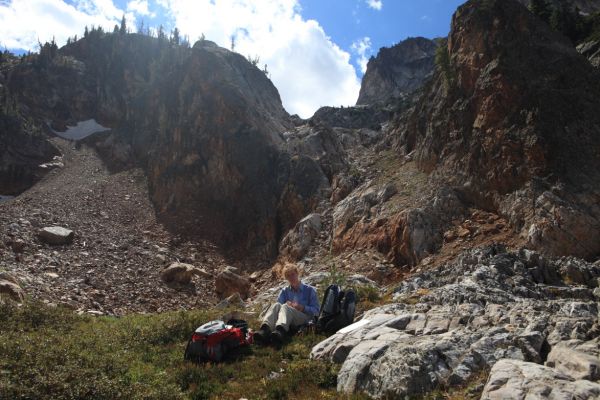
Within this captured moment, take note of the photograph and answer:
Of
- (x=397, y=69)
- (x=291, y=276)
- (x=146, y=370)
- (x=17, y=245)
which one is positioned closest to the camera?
(x=146, y=370)

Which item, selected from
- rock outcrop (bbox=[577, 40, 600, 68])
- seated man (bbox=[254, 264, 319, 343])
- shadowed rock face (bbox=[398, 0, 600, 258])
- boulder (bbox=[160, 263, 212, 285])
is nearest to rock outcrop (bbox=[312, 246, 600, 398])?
seated man (bbox=[254, 264, 319, 343])

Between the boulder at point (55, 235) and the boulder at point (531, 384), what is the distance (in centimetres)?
3371

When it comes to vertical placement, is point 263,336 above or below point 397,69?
below

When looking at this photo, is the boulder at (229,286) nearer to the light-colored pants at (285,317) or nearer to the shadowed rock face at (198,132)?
the shadowed rock face at (198,132)

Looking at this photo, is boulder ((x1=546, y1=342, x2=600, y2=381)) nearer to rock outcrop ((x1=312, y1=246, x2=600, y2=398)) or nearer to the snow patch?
rock outcrop ((x1=312, y1=246, x2=600, y2=398))

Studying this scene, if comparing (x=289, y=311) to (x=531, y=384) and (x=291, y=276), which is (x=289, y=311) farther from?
(x=531, y=384)

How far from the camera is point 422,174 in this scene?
1187 inches

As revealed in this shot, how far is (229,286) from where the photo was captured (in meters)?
30.2

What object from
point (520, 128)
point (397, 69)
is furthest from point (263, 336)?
point (397, 69)

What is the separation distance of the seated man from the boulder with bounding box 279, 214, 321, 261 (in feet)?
62.7

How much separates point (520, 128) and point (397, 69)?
11157 cm

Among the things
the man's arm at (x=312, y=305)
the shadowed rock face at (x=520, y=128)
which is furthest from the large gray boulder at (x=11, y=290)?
the shadowed rock face at (x=520, y=128)

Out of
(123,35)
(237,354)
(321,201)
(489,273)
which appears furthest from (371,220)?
(123,35)

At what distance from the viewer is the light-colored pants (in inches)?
446
